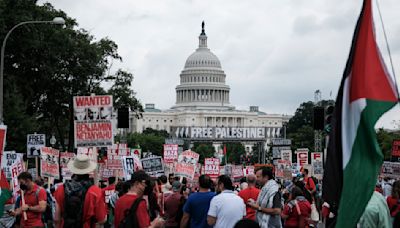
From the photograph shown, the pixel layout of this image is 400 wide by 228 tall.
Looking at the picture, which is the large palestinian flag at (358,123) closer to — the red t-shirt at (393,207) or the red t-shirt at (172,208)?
the red t-shirt at (393,207)

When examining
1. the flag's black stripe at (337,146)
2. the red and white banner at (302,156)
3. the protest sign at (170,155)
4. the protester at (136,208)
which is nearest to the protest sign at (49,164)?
the protester at (136,208)

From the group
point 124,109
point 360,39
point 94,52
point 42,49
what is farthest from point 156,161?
point 94,52

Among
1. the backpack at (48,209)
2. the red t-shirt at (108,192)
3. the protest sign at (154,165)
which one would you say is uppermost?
the protest sign at (154,165)

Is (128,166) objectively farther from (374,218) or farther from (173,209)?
(374,218)

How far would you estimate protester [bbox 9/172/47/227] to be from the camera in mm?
12992

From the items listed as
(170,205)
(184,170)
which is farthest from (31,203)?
(184,170)

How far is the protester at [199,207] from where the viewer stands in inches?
477

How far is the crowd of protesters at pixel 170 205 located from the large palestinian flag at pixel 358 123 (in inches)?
73.0

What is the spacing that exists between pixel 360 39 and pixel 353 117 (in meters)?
0.48

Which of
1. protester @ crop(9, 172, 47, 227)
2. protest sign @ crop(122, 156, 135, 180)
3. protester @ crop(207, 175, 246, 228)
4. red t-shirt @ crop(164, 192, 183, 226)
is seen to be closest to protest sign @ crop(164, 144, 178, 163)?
protest sign @ crop(122, 156, 135, 180)

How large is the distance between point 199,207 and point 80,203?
75.7 inches

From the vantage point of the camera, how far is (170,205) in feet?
48.3

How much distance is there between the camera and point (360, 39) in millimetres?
6250

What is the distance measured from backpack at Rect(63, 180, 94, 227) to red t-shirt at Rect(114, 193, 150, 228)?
719mm
